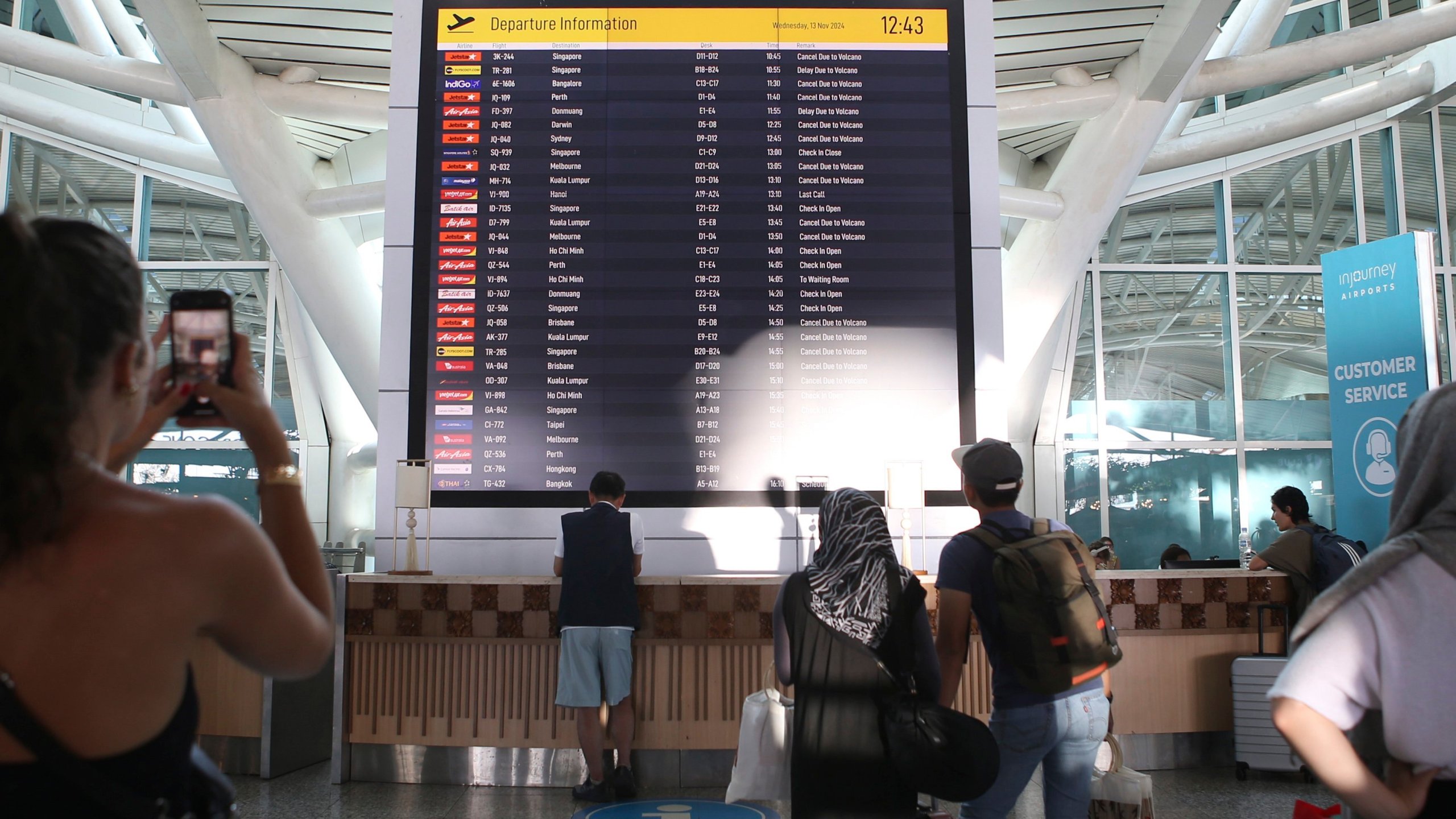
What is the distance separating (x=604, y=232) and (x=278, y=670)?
15.5 ft

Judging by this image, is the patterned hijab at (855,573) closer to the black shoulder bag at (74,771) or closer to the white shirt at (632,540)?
the black shoulder bag at (74,771)

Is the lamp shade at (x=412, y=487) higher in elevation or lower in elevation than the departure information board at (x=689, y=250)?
lower

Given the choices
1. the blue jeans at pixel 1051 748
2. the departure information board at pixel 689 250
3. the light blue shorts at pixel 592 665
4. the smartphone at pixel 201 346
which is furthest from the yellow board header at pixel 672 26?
the smartphone at pixel 201 346

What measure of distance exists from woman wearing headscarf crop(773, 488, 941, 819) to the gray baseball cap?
0.28m

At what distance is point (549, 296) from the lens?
18.5ft

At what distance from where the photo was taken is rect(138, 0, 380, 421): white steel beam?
778cm

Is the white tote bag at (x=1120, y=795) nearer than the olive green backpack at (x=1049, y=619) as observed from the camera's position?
No

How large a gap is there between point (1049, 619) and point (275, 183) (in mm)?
8379

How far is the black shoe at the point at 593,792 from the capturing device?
487cm

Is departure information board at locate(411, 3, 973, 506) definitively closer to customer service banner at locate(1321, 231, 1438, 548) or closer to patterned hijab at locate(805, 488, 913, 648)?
patterned hijab at locate(805, 488, 913, 648)

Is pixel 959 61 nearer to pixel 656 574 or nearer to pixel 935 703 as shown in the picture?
pixel 656 574

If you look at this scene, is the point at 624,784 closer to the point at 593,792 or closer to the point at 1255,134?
the point at 593,792

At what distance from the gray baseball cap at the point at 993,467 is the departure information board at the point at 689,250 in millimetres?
2887

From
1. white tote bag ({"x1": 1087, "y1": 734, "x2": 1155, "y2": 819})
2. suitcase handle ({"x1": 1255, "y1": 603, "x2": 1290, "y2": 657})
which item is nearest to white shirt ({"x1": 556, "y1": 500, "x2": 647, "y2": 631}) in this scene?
white tote bag ({"x1": 1087, "y1": 734, "x2": 1155, "y2": 819})
